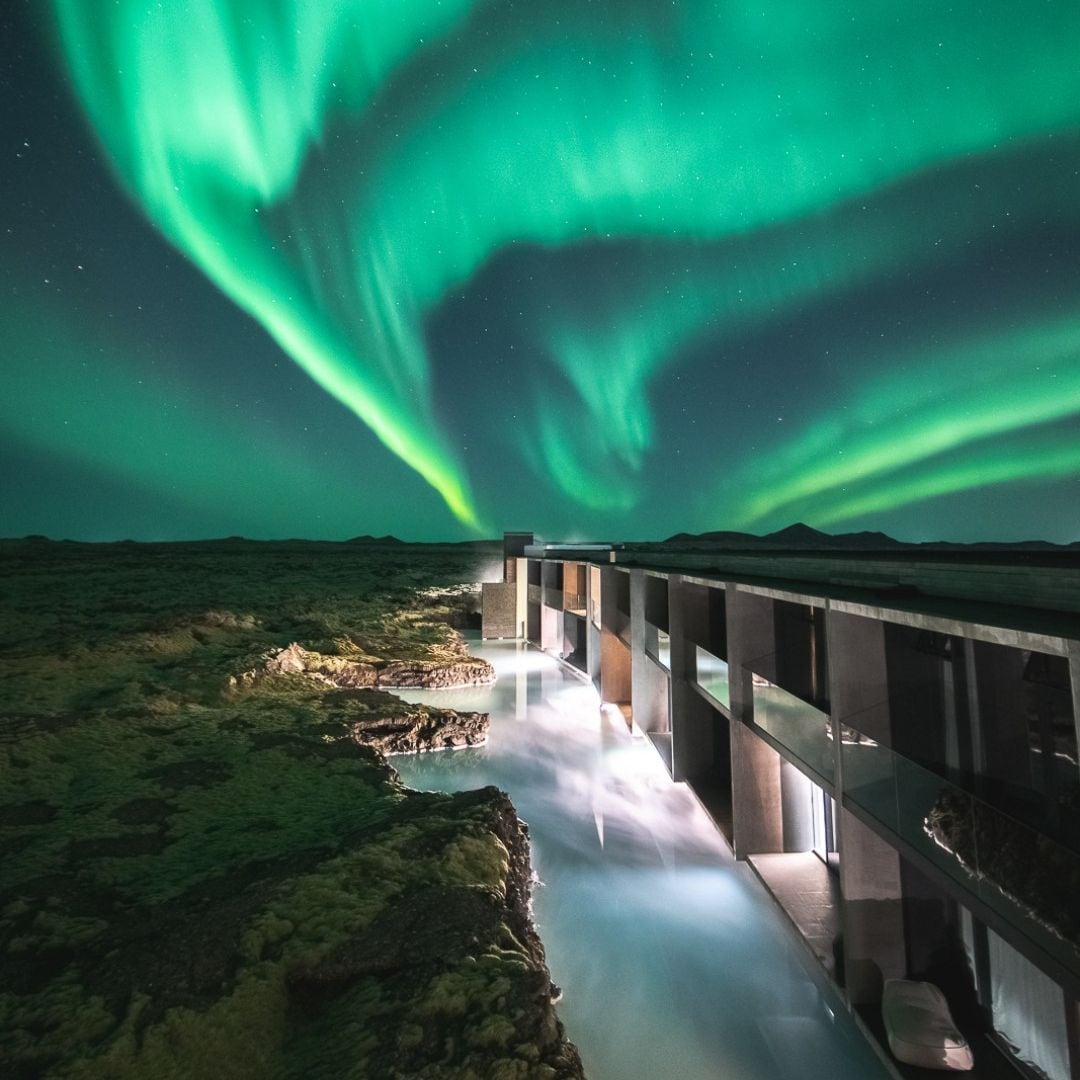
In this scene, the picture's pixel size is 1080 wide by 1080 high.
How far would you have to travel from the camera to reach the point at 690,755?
17844mm

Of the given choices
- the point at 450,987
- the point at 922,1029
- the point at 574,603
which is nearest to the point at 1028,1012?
the point at 922,1029

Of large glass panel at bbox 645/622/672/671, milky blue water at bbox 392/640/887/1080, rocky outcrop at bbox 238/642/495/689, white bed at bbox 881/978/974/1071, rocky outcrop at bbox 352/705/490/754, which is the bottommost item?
milky blue water at bbox 392/640/887/1080

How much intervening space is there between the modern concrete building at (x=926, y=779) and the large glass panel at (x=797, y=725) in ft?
0.13

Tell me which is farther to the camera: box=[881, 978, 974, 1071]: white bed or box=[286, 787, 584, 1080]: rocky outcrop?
box=[881, 978, 974, 1071]: white bed

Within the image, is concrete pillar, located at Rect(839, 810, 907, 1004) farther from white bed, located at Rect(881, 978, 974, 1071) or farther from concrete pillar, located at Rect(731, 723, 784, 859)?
concrete pillar, located at Rect(731, 723, 784, 859)

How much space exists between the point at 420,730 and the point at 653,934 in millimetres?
11885

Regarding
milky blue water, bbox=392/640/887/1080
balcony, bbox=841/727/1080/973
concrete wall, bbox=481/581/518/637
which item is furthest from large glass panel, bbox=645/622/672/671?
concrete wall, bbox=481/581/518/637

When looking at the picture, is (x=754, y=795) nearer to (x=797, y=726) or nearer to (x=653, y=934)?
(x=797, y=726)

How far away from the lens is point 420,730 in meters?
21.1

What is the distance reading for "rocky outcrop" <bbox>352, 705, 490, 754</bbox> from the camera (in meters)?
19.9

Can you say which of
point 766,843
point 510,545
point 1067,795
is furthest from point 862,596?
point 510,545

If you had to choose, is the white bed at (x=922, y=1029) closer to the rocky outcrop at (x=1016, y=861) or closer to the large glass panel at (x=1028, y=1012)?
the large glass panel at (x=1028, y=1012)

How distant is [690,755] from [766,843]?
4430mm

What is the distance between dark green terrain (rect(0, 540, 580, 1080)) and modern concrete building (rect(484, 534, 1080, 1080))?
17.0 ft
